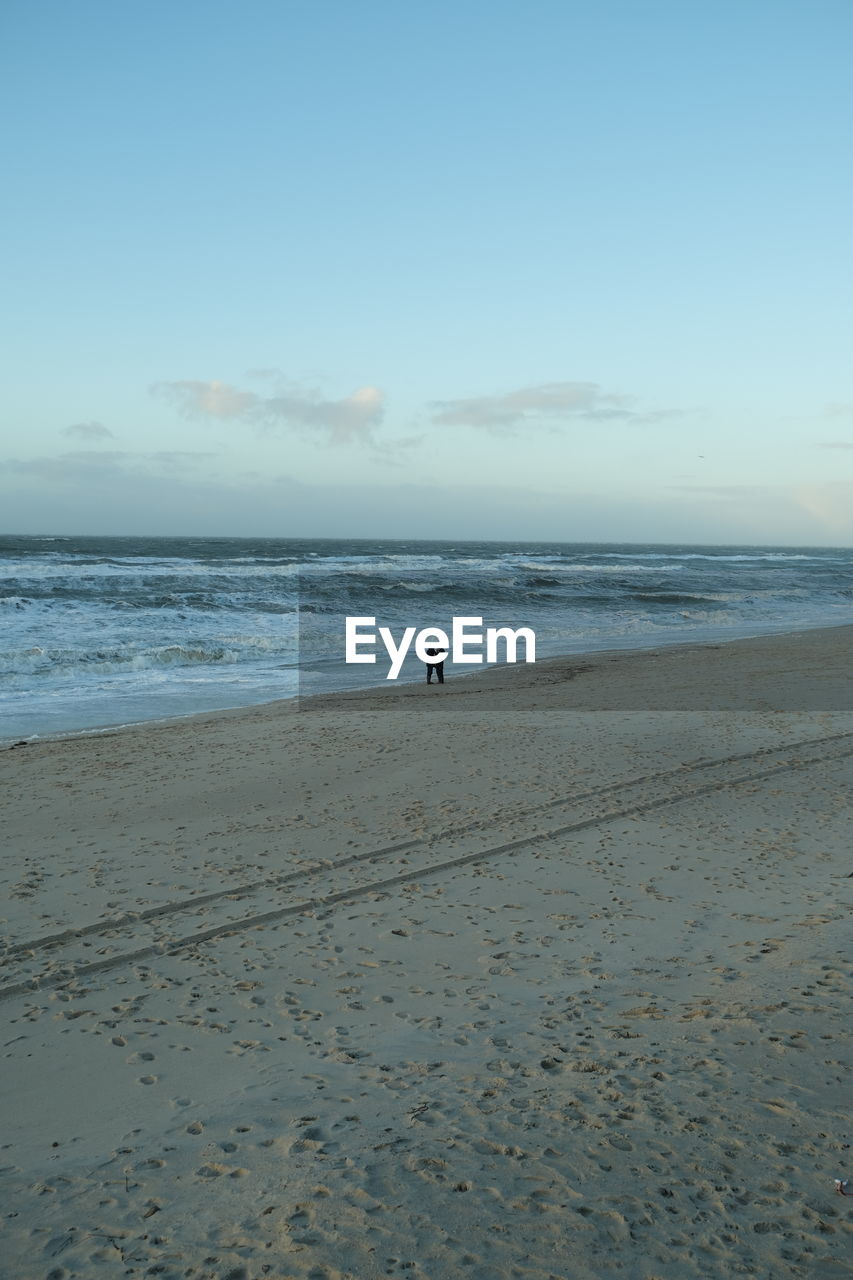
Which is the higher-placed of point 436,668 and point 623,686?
point 436,668

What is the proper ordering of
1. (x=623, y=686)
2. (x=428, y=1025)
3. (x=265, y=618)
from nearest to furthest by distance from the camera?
(x=428, y=1025)
(x=623, y=686)
(x=265, y=618)

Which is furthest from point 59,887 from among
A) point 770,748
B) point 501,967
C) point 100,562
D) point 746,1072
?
point 100,562

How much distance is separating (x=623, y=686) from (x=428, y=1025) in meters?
11.6

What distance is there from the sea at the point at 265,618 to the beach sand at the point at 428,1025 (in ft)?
20.8

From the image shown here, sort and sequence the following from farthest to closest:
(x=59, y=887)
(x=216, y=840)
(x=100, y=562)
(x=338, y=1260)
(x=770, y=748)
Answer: (x=100, y=562), (x=770, y=748), (x=216, y=840), (x=59, y=887), (x=338, y=1260)

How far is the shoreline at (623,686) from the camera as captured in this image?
506 inches

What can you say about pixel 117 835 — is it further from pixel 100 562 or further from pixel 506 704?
pixel 100 562

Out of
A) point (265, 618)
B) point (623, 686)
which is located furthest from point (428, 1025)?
point (265, 618)

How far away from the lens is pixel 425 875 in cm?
610

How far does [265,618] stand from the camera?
28047 millimetres

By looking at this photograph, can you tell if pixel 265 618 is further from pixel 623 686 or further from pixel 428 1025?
pixel 428 1025

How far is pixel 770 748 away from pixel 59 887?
7.15m

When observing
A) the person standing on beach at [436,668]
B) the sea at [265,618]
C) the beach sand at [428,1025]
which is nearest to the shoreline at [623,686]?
the person standing on beach at [436,668]

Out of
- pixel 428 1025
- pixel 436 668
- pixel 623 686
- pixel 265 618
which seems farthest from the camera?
pixel 265 618
